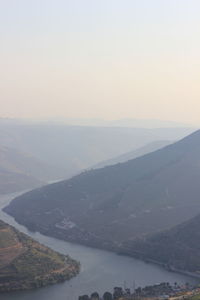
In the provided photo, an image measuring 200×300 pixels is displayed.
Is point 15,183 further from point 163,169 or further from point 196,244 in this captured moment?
point 196,244

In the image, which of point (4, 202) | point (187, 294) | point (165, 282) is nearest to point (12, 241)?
point (165, 282)

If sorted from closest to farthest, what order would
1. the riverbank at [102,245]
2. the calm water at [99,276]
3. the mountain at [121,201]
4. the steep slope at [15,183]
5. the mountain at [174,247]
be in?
the calm water at [99,276]
the riverbank at [102,245]
the mountain at [174,247]
the mountain at [121,201]
the steep slope at [15,183]

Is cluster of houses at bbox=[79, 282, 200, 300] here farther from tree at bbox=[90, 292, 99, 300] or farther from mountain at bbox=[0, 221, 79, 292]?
mountain at bbox=[0, 221, 79, 292]

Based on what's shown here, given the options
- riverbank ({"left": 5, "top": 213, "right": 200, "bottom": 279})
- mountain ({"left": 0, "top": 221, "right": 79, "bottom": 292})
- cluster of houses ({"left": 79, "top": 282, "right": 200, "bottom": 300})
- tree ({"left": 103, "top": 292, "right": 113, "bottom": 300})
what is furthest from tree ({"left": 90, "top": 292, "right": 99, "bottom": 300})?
riverbank ({"left": 5, "top": 213, "right": 200, "bottom": 279})

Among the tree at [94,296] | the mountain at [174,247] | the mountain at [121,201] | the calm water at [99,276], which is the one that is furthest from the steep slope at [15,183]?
the tree at [94,296]

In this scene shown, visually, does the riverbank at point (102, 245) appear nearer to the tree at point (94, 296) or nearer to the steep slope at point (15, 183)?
the tree at point (94, 296)

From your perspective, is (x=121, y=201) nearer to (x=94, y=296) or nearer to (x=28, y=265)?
(x=28, y=265)
